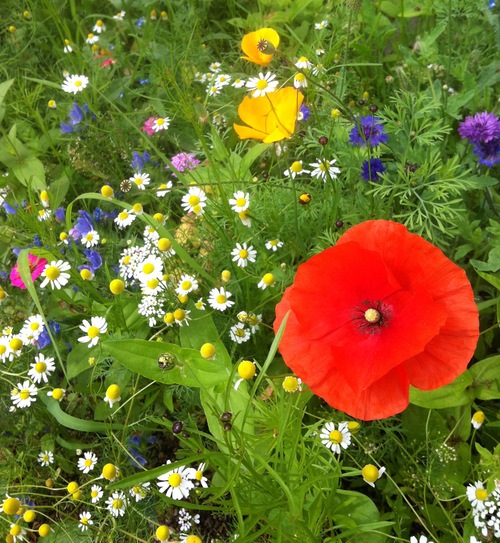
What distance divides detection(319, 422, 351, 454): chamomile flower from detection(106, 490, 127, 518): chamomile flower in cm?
41

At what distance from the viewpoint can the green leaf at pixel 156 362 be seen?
0.87 meters

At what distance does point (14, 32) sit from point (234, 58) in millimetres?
798

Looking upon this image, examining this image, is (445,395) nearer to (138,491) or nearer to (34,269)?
(138,491)

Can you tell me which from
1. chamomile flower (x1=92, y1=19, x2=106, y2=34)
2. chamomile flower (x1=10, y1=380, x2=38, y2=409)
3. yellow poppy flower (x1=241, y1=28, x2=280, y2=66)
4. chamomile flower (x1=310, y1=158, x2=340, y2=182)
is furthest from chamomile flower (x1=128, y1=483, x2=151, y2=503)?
chamomile flower (x1=92, y1=19, x2=106, y2=34)

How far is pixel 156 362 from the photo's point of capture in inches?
34.7

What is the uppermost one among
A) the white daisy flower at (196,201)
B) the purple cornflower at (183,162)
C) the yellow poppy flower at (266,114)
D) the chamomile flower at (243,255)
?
the yellow poppy flower at (266,114)

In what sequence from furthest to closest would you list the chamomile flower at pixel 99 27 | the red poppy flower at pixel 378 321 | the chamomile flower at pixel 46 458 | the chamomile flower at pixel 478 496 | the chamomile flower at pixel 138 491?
the chamomile flower at pixel 99 27
the chamomile flower at pixel 46 458
the chamomile flower at pixel 138 491
the chamomile flower at pixel 478 496
the red poppy flower at pixel 378 321

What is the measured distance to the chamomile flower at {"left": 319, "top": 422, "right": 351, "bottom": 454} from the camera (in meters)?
0.90

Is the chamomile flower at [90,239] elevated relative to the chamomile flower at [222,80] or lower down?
lower down

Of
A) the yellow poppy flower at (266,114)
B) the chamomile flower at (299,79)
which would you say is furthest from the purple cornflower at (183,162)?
the chamomile flower at (299,79)

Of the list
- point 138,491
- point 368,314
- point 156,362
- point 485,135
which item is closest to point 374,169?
point 485,135

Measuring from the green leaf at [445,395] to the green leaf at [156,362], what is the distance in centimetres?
32

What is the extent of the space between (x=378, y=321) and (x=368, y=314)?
0.03 meters

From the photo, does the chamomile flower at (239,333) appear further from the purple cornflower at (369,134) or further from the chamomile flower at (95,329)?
the purple cornflower at (369,134)
